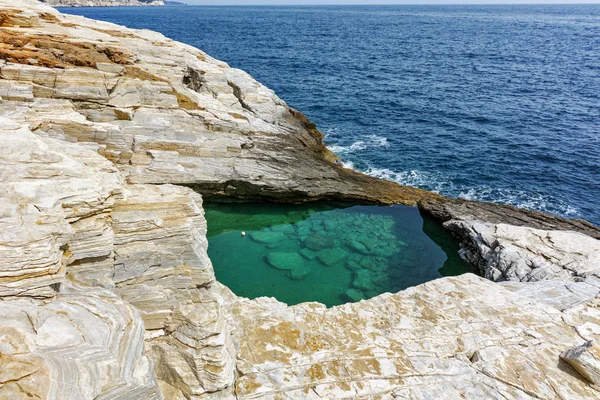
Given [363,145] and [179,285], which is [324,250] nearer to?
[179,285]

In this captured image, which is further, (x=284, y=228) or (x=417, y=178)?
(x=417, y=178)

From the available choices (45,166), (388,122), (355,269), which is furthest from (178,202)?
(388,122)

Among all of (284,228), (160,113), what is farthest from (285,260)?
(160,113)

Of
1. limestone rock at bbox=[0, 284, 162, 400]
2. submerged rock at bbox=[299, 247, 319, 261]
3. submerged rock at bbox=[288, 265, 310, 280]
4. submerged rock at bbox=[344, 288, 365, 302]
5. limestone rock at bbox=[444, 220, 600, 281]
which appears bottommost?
submerged rock at bbox=[288, 265, 310, 280]

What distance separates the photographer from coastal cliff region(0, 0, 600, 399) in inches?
364

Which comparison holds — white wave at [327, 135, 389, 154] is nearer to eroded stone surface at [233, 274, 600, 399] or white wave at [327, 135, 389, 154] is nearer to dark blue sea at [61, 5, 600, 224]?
dark blue sea at [61, 5, 600, 224]

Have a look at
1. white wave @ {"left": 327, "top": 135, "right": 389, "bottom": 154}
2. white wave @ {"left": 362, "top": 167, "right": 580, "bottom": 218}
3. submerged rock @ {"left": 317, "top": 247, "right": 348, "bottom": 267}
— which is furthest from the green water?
white wave @ {"left": 327, "top": 135, "right": 389, "bottom": 154}

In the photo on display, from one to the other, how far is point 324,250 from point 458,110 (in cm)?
3545

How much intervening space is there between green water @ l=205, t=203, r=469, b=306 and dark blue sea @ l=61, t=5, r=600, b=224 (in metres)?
7.60

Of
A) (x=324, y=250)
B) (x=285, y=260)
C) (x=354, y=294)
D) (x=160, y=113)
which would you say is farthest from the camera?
(x=324, y=250)

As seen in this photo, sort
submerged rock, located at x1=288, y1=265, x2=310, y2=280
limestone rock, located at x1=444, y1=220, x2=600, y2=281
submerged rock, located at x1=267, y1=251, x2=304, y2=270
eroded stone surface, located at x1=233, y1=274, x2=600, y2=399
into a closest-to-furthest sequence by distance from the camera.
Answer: eroded stone surface, located at x1=233, y1=274, x2=600, y2=399
limestone rock, located at x1=444, y1=220, x2=600, y2=281
submerged rock, located at x1=288, y1=265, x2=310, y2=280
submerged rock, located at x1=267, y1=251, x2=304, y2=270

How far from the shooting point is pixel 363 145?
1636 inches

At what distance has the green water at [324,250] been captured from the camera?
74.9ft

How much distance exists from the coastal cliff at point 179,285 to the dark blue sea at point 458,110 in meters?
9.36
